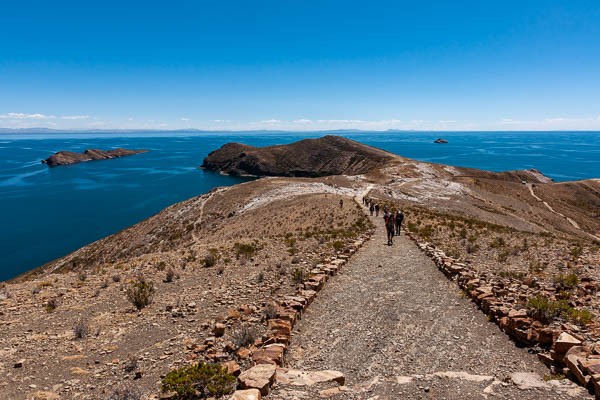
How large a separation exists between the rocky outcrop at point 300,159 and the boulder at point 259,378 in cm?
13074

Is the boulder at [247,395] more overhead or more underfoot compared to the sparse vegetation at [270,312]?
more overhead

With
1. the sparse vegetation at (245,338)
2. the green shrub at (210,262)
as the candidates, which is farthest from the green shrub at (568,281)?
the green shrub at (210,262)

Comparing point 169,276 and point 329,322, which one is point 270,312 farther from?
point 169,276

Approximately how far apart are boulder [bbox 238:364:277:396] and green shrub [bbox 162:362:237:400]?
1.17ft

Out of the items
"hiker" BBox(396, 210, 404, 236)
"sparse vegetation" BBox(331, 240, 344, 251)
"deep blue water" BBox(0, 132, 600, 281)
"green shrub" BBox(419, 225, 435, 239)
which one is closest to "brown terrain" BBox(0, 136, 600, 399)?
"sparse vegetation" BBox(331, 240, 344, 251)

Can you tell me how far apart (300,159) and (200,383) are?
158 metres

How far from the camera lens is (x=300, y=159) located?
16300 cm

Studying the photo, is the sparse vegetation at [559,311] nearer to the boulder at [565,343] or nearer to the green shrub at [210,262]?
the boulder at [565,343]

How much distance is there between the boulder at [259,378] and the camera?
6277mm

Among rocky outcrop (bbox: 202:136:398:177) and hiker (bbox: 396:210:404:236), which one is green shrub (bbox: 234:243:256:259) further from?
rocky outcrop (bbox: 202:136:398:177)

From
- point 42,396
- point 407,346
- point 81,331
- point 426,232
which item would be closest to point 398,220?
point 426,232

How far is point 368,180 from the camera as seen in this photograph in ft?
243

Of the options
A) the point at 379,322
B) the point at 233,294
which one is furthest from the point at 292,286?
the point at 379,322

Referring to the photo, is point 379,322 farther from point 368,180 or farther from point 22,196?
point 22,196
